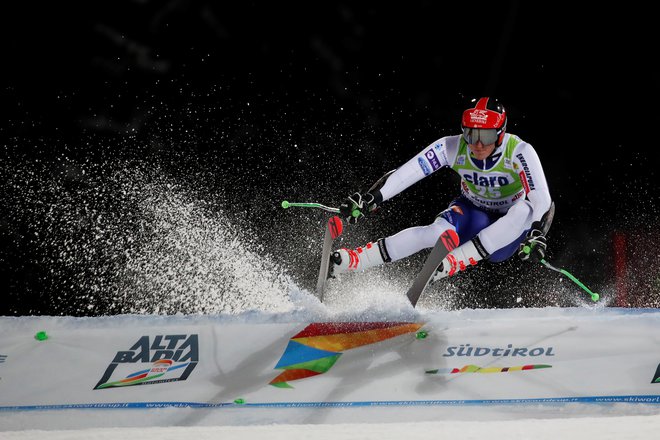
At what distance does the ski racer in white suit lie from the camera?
382cm

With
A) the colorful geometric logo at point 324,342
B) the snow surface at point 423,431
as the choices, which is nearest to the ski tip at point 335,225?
the colorful geometric logo at point 324,342

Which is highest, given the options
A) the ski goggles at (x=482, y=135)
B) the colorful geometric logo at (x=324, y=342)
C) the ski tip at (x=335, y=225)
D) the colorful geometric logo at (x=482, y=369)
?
the ski goggles at (x=482, y=135)

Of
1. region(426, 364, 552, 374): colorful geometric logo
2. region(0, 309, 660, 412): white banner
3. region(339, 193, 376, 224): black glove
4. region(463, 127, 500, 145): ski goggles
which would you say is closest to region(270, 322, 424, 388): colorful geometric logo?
region(0, 309, 660, 412): white banner

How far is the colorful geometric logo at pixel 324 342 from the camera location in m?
3.20

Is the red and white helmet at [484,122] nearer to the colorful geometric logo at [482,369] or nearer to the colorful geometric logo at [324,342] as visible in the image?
the colorful geometric logo at [324,342]

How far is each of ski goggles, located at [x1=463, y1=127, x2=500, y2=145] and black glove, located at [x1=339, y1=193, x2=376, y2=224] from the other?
62 cm

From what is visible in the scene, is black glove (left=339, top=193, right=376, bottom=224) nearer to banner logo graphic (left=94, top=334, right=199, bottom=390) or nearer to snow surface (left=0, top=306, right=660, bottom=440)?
snow surface (left=0, top=306, right=660, bottom=440)

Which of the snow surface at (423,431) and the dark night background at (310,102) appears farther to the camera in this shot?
the dark night background at (310,102)

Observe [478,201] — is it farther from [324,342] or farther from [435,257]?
[324,342]

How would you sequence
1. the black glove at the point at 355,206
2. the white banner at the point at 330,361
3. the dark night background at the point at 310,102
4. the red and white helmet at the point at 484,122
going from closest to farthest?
the white banner at the point at 330,361 → the red and white helmet at the point at 484,122 → the black glove at the point at 355,206 → the dark night background at the point at 310,102

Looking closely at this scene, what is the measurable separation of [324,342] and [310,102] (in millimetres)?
2794

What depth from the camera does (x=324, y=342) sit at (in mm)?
3225

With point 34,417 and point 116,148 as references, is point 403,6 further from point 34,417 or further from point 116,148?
point 34,417

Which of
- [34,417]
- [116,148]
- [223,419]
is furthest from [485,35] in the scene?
[34,417]
